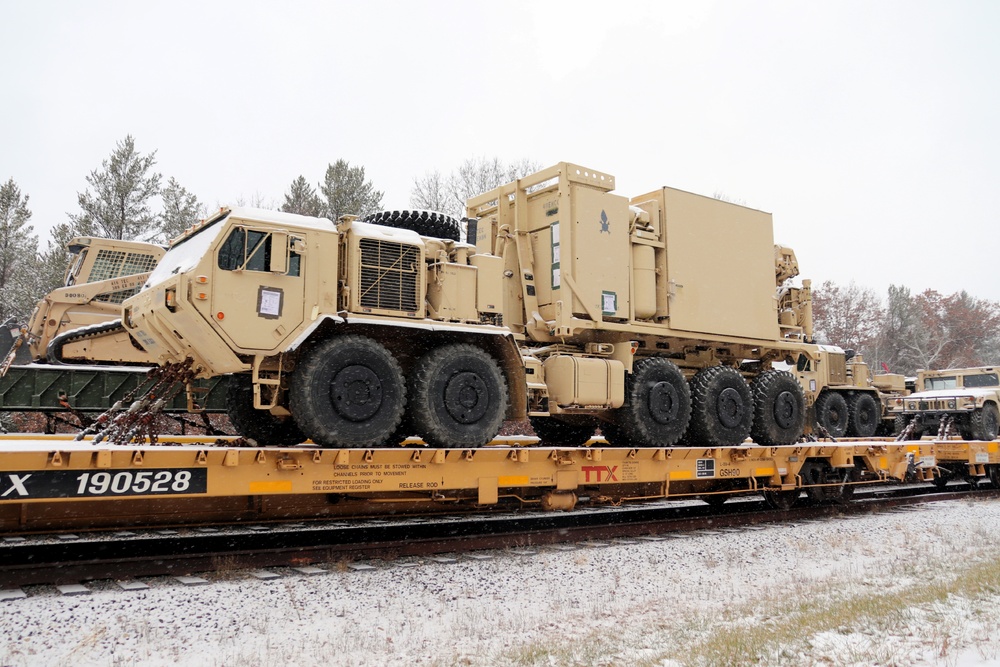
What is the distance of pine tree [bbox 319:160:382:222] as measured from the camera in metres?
29.2

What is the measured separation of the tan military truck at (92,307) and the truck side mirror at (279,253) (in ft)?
25.3

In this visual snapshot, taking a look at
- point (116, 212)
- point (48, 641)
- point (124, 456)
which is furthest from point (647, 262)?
point (116, 212)

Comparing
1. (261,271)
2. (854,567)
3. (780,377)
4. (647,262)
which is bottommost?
(854,567)

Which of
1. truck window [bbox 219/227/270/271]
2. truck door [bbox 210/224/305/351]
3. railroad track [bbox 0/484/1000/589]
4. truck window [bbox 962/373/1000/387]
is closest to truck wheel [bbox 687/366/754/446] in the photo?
railroad track [bbox 0/484/1000/589]

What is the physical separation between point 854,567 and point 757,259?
537 cm

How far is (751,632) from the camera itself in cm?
517

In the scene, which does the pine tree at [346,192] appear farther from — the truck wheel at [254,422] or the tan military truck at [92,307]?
the truck wheel at [254,422]

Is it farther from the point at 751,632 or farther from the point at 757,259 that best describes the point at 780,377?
the point at 751,632

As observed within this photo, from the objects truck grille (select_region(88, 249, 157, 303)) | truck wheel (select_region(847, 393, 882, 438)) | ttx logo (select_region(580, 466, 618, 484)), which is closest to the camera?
ttx logo (select_region(580, 466, 618, 484))

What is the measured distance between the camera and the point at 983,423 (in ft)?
55.0

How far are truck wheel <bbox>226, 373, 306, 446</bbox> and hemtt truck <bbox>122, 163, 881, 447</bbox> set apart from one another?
0.08 feet

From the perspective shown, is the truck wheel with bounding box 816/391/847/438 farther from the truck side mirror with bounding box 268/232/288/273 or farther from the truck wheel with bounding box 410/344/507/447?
the truck side mirror with bounding box 268/232/288/273

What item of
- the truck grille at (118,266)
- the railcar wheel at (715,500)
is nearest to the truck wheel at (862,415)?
the railcar wheel at (715,500)

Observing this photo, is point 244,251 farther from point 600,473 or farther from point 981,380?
point 981,380
